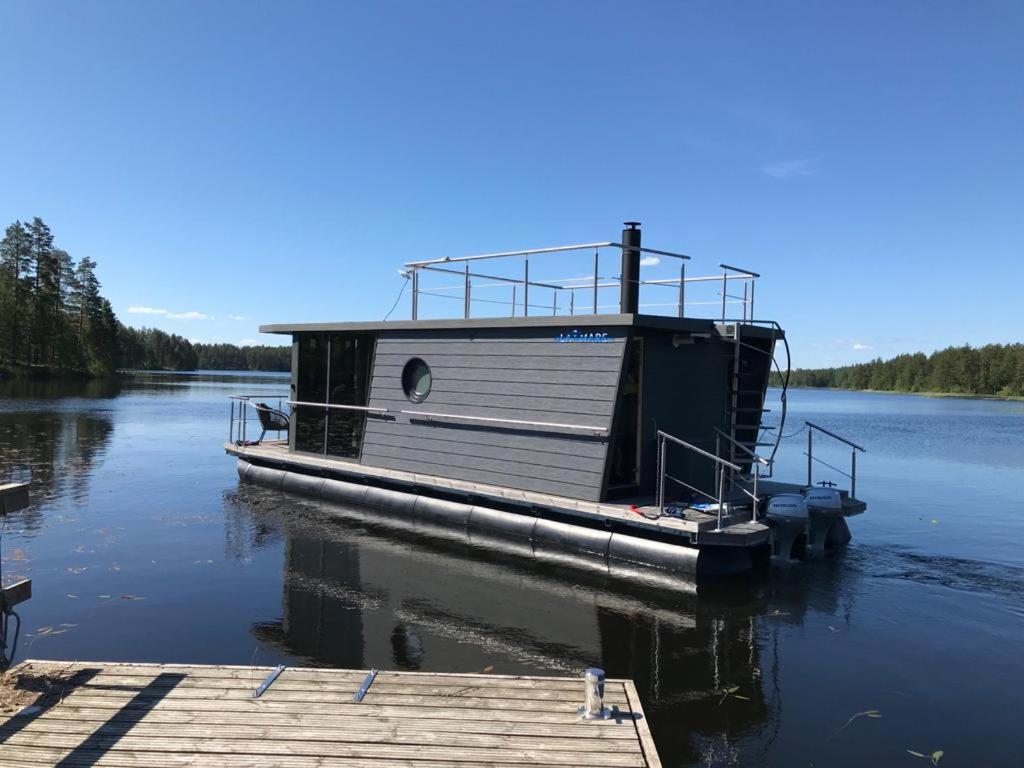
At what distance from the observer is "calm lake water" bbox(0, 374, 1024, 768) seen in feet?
17.4

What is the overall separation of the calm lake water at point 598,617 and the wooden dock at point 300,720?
103 cm

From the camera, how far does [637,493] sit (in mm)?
9898

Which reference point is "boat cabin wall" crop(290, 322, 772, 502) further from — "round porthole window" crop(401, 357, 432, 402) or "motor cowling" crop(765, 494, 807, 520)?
"motor cowling" crop(765, 494, 807, 520)

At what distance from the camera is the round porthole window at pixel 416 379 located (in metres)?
11.8

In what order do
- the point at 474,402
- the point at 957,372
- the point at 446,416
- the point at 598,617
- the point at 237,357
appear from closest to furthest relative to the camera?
the point at 598,617 < the point at 474,402 < the point at 446,416 < the point at 957,372 < the point at 237,357

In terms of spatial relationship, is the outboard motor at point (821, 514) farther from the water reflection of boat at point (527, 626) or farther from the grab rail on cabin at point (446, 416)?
the grab rail on cabin at point (446, 416)

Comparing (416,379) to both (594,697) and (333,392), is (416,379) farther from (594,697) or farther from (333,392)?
(594,697)

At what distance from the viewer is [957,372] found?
98.9 m

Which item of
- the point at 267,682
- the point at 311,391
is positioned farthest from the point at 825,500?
the point at 311,391

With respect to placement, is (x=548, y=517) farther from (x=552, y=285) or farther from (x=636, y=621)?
(x=552, y=285)

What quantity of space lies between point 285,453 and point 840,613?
10.5 meters

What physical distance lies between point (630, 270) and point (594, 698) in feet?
22.5

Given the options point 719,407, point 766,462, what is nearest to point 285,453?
point 719,407

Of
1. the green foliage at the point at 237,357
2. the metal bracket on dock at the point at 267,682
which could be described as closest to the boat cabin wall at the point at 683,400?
the metal bracket on dock at the point at 267,682
